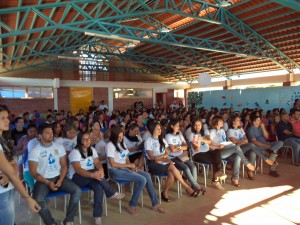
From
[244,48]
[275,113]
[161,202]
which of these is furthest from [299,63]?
[161,202]

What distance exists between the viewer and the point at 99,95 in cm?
1711

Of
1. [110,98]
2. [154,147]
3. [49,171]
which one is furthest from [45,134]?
[110,98]

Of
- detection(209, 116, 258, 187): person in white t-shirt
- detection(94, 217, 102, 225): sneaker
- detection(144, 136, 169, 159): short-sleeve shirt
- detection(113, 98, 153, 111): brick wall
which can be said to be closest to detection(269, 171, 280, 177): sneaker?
detection(209, 116, 258, 187): person in white t-shirt

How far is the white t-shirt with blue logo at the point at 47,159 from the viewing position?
3115 mm

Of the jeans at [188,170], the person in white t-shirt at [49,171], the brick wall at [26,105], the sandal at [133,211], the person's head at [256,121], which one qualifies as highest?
the brick wall at [26,105]

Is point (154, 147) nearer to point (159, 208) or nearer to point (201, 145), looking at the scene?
point (159, 208)

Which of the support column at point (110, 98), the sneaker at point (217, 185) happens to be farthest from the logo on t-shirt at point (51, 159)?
the support column at point (110, 98)

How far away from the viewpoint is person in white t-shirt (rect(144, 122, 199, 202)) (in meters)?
3.95

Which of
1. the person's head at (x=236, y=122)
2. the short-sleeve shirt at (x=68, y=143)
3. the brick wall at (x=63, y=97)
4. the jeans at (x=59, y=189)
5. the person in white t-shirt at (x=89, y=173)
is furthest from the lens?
the brick wall at (x=63, y=97)

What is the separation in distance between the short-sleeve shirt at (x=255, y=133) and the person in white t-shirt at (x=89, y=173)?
3433 mm

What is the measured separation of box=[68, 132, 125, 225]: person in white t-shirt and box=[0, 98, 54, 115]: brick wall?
41.4ft

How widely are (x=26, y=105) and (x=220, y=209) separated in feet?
45.3

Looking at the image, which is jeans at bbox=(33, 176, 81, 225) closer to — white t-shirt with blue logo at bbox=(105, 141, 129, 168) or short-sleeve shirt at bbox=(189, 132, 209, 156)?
white t-shirt with blue logo at bbox=(105, 141, 129, 168)

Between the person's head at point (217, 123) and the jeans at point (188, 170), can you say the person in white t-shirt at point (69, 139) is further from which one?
the person's head at point (217, 123)
